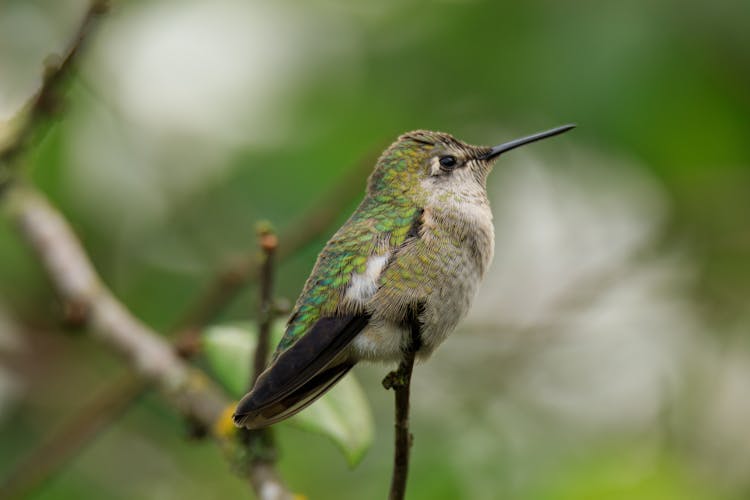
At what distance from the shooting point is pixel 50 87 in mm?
2383

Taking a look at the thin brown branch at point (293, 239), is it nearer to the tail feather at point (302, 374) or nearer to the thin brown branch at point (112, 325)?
the thin brown branch at point (112, 325)

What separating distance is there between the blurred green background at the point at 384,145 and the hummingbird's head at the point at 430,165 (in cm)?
73

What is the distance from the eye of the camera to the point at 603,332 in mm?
5477

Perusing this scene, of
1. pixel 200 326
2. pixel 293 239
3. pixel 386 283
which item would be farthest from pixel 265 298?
pixel 200 326

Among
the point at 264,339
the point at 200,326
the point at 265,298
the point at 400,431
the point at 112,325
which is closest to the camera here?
the point at 400,431

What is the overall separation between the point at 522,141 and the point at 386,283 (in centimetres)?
46

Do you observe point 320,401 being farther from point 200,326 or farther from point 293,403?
point 200,326

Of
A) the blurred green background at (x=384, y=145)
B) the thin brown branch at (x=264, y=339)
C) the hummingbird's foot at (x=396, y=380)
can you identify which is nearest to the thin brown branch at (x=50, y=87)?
the thin brown branch at (x=264, y=339)

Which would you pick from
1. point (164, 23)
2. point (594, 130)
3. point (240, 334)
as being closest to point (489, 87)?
point (594, 130)

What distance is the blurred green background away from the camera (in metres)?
3.99

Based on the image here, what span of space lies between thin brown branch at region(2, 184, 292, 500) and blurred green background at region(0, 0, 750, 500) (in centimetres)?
30

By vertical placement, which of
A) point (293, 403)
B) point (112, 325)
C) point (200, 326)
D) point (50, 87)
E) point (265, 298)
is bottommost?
point (200, 326)

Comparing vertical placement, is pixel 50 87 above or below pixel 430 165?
above

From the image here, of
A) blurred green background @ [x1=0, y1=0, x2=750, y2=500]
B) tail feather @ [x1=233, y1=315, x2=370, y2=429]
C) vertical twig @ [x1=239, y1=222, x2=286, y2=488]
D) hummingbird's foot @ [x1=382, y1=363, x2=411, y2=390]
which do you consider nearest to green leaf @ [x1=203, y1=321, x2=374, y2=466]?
vertical twig @ [x1=239, y1=222, x2=286, y2=488]
